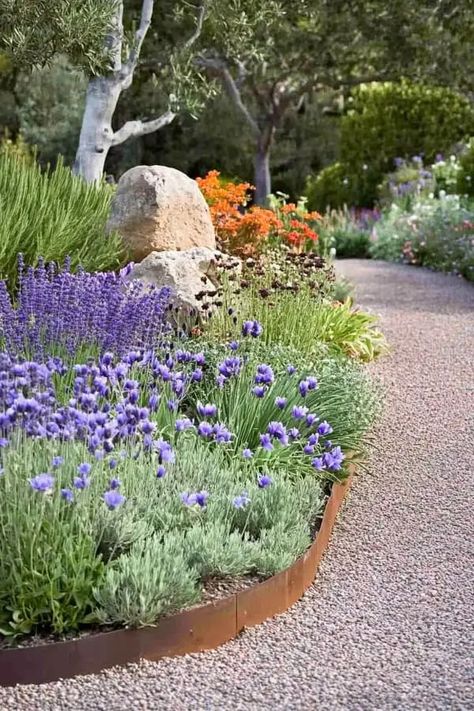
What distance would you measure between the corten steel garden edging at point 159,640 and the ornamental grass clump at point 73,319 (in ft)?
5.80

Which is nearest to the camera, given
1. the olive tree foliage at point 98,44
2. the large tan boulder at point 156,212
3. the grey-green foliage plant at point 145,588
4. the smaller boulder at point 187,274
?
the grey-green foliage plant at point 145,588

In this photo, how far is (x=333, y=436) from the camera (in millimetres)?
4988

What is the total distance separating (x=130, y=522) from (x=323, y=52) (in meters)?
14.8

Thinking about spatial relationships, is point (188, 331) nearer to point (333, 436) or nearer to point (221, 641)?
point (333, 436)

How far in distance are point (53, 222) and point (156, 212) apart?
0.69 meters

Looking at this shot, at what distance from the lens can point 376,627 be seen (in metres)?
3.60

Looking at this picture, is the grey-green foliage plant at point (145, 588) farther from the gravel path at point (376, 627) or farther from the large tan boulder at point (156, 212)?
the large tan boulder at point (156, 212)

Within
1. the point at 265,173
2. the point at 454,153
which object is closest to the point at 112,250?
the point at 454,153

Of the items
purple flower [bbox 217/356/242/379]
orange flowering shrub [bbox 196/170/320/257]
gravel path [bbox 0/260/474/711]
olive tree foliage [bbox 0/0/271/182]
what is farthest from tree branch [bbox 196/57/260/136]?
purple flower [bbox 217/356/242/379]

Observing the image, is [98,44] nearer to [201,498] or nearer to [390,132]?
[201,498]

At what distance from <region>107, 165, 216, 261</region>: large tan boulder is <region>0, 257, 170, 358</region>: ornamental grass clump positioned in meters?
1.70

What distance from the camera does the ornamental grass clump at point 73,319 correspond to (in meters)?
5.02

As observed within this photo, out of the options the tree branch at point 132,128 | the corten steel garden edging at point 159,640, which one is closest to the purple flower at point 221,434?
the corten steel garden edging at point 159,640

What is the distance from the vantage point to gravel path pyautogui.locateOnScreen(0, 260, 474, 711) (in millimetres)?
3100
